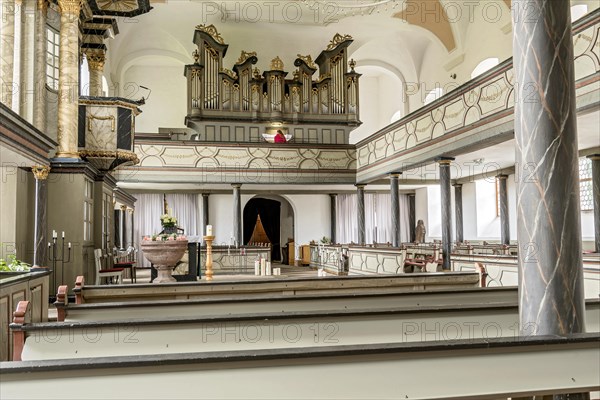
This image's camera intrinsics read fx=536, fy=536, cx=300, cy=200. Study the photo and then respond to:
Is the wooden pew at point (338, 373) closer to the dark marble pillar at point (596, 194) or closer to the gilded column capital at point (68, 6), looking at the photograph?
the gilded column capital at point (68, 6)

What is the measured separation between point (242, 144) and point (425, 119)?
20.2 feet

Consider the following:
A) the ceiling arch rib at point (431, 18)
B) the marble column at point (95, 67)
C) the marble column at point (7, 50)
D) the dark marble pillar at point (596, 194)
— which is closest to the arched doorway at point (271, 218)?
the ceiling arch rib at point (431, 18)

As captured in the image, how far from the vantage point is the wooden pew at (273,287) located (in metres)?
5.79

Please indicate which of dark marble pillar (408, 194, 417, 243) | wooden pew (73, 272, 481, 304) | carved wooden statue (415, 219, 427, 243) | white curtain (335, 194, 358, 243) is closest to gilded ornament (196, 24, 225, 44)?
white curtain (335, 194, 358, 243)

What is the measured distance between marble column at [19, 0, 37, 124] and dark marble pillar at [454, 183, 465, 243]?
1299 cm

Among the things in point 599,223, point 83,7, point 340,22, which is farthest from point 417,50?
point 83,7

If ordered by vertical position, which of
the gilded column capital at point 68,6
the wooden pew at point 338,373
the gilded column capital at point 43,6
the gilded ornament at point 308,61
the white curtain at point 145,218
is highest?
the gilded ornament at point 308,61

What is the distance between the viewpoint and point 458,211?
18.3m

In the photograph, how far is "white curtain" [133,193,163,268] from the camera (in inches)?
789

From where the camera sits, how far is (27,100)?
906 centimetres

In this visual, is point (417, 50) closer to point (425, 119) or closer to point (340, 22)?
point (340, 22)

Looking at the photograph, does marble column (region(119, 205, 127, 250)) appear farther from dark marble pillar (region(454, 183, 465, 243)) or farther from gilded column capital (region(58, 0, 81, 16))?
dark marble pillar (region(454, 183, 465, 243))

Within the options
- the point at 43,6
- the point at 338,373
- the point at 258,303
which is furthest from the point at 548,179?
the point at 43,6

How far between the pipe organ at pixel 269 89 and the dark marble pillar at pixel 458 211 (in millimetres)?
4389
